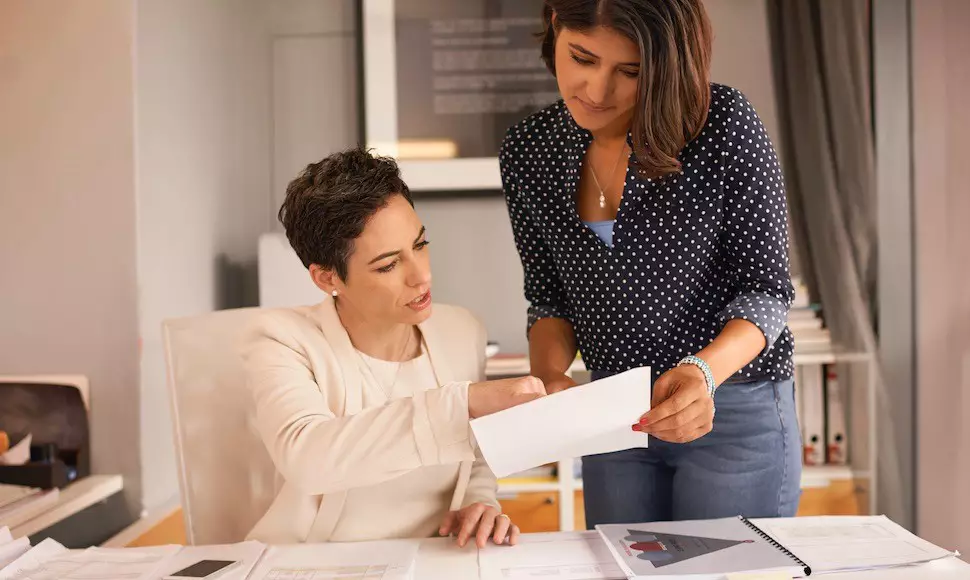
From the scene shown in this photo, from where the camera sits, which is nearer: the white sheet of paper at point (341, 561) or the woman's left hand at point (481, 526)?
the white sheet of paper at point (341, 561)

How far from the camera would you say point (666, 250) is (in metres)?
1.18

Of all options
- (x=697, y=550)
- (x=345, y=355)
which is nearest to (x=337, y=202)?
(x=345, y=355)

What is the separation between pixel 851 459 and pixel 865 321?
0.45 m

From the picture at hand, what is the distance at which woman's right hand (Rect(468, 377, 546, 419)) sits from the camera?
1.02m

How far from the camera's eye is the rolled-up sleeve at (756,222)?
1122 millimetres

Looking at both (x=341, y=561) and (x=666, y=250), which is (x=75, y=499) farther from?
(x=666, y=250)

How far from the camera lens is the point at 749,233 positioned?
1146 mm

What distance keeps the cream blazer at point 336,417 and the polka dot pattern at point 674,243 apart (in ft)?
0.82

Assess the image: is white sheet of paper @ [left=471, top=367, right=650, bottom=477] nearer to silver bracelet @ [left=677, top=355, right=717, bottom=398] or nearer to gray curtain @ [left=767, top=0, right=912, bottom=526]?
silver bracelet @ [left=677, top=355, right=717, bottom=398]

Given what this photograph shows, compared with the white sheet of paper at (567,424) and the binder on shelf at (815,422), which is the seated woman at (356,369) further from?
the binder on shelf at (815,422)

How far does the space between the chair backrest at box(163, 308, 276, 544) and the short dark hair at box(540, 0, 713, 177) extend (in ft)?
2.49

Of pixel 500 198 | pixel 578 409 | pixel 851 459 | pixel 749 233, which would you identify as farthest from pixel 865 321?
pixel 578 409

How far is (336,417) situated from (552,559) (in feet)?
1.23

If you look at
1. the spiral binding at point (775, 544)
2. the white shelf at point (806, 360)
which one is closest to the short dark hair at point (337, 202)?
the spiral binding at point (775, 544)
